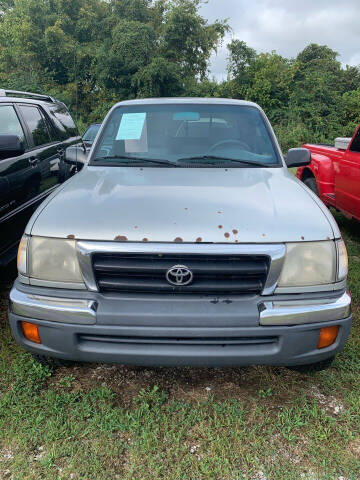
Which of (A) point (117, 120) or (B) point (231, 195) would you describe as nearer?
(B) point (231, 195)

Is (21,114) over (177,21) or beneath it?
beneath

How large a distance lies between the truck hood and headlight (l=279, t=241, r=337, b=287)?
0.05 meters

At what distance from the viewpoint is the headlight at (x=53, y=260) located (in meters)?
1.94

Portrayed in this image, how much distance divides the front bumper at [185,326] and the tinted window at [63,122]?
148 inches

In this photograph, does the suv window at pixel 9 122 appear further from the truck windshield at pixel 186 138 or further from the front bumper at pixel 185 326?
the front bumper at pixel 185 326

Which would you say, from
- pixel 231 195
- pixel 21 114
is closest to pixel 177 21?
pixel 21 114

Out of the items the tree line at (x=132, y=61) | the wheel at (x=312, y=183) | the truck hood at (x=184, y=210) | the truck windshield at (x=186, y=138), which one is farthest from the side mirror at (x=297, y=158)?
the tree line at (x=132, y=61)

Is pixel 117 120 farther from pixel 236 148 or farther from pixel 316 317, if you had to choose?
pixel 316 317

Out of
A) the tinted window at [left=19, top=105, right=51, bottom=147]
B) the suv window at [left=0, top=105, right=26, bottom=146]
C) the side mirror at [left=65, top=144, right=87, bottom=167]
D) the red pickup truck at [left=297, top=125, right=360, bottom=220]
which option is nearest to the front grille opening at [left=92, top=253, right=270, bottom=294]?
the side mirror at [left=65, top=144, right=87, bottom=167]

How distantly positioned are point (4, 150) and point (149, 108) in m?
1.21

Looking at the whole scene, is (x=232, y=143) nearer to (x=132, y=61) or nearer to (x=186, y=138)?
(x=186, y=138)

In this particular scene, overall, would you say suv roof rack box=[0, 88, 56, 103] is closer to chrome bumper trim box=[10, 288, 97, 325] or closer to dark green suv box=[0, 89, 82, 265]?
dark green suv box=[0, 89, 82, 265]

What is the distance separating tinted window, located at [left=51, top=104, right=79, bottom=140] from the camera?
5.14m

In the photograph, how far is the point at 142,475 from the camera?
Answer: 180 cm
